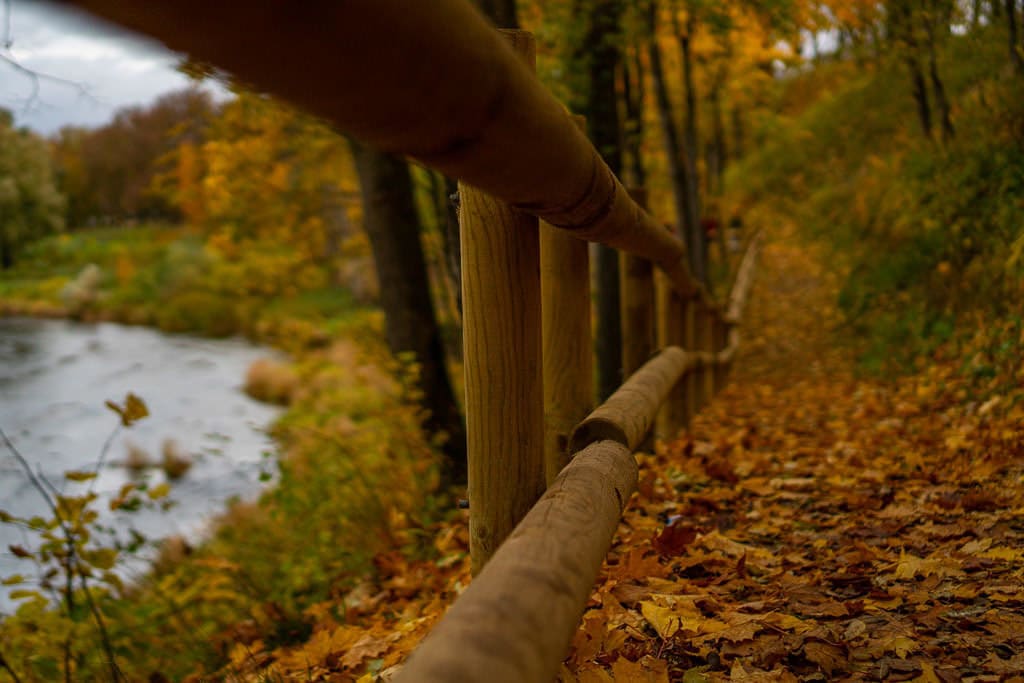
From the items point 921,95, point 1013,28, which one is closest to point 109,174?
point 921,95

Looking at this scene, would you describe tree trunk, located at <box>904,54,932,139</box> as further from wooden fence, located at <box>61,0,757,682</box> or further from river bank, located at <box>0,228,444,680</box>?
wooden fence, located at <box>61,0,757,682</box>

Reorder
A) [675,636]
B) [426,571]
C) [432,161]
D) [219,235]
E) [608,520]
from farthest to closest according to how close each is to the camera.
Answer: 1. [219,235]
2. [426,571]
3. [675,636]
4. [608,520]
5. [432,161]

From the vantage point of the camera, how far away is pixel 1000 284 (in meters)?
4.98

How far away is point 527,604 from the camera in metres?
0.87

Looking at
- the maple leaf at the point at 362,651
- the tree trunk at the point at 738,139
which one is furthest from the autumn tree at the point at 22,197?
the tree trunk at the point at 738,139

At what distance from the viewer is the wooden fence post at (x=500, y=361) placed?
1.38m

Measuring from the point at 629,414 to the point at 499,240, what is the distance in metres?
0.72

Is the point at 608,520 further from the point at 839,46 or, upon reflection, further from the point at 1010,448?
the point at 839,46

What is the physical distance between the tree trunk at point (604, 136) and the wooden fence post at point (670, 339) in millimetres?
514

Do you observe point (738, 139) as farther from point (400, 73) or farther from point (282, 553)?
point (400, 73)

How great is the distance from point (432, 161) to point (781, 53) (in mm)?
10141

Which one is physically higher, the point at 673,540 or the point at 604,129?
the point at 604,129

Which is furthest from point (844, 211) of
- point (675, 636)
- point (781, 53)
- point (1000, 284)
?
point (675, 636)

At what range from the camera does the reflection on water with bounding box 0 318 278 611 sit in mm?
7496
